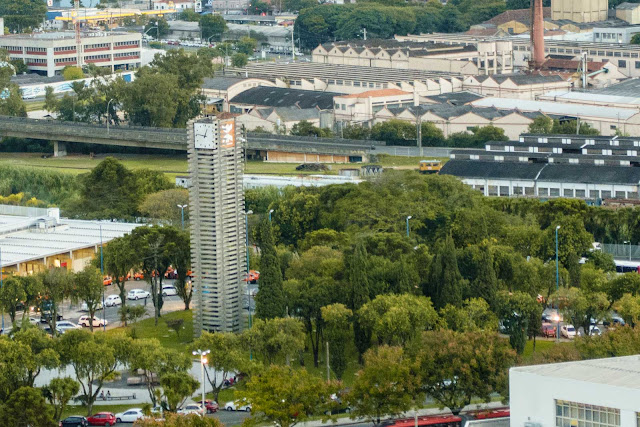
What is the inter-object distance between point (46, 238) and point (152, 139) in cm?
2937

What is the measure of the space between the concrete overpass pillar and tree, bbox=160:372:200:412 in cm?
5622

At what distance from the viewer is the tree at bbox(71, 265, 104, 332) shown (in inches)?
2463

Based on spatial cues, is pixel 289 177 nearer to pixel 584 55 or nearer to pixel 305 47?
pixel 584 55

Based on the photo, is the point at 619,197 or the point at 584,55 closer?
the point at 619,197

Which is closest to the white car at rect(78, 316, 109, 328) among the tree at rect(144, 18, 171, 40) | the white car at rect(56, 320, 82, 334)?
the white car at rect(56, 320, 82, 334)

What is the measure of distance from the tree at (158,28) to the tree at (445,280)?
418 feet

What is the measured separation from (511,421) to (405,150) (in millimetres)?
60139

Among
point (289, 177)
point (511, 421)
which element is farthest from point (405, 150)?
point (511, 421)

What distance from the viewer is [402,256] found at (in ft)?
205

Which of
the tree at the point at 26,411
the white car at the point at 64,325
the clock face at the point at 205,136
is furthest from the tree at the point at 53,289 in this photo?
the tree at the point at 26,411

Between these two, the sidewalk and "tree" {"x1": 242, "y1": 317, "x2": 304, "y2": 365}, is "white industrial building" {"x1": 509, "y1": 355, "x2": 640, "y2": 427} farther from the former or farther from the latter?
"tree" {"x1": 242, "y1": 317, "x2": 304, "y2": 365}

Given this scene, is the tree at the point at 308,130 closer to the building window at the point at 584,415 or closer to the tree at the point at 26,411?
the tree at the point at 26,411

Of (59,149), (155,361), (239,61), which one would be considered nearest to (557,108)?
(59,149)

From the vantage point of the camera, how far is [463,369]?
49625 mm
